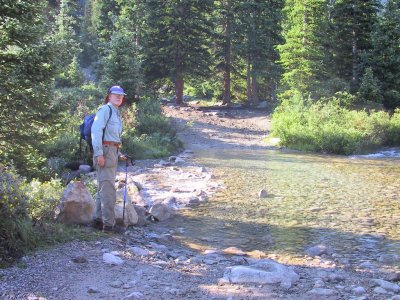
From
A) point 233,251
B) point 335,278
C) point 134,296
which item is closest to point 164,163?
point 233,251

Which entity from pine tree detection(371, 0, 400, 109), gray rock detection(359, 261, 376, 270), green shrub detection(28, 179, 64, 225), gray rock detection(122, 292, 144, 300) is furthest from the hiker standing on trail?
pine tree detection(371, 0, 400, 109)

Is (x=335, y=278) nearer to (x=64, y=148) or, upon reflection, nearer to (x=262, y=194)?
(x=262, y=194)

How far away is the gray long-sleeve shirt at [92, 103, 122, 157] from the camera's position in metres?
6.70

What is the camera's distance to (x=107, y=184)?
706 centimetres

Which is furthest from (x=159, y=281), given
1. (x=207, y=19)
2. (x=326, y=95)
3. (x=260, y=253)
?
(x=207, y=19)

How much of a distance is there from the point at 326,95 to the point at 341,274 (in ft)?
84.3

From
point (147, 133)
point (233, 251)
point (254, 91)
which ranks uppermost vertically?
point (254, 91)

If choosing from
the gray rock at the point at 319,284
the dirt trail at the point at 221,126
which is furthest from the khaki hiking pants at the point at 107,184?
the dirt trail at the point at 221,126

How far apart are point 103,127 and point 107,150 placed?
1.24 ft

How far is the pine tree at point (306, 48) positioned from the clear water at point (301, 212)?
15.7 meters

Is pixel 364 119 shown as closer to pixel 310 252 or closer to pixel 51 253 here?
pixel 310 252

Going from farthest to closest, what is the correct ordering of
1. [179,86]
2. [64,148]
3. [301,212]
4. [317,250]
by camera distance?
[179,86] → [64,148] → [301,212] → [317,250]

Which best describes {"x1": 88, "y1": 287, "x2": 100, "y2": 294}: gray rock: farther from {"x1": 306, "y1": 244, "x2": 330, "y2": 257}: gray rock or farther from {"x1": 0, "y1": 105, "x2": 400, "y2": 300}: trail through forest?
{"x1": 306, "y1": 244, "x2": 330, "y2": 257}: gray rock

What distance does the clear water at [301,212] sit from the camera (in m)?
7.88
